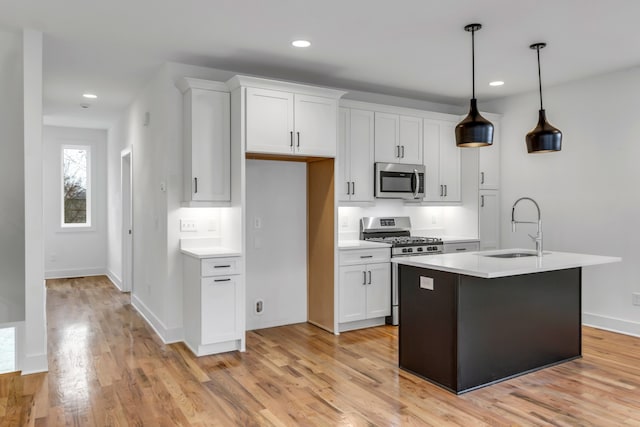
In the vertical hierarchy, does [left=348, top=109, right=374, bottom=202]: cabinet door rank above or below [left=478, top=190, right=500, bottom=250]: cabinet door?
above

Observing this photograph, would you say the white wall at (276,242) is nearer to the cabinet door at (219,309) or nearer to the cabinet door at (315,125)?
the cabinet door at (315,125)

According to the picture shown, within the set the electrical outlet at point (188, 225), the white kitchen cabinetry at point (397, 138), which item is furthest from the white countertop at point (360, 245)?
the electrical outlet at point (188, 225)

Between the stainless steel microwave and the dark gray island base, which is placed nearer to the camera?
the dark gray island base

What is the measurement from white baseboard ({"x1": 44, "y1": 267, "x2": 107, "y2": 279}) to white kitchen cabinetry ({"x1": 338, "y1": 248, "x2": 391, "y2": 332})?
17.9ft

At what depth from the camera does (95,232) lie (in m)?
8.26

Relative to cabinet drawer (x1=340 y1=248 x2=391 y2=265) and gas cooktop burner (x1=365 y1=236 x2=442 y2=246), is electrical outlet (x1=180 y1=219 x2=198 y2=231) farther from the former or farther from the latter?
gas cooktop burner (x1=365 y1=236 x2=442 y2=246)

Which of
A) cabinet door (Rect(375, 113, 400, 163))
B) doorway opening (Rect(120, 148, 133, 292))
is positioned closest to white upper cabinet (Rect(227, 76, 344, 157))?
cabinet door (Rect(375, 113, 400, 163))

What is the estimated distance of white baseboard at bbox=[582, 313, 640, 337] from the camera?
4590 millimetres

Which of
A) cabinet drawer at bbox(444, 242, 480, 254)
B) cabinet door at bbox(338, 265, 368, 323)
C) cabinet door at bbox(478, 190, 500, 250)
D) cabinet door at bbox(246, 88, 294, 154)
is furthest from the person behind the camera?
cabinet door at bbox(478, 190, 500, 250)

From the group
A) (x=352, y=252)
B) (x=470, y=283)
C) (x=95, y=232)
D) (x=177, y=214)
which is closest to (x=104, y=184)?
(x=95, y=232)

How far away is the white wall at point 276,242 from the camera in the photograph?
4809mm

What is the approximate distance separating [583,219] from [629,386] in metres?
2.11

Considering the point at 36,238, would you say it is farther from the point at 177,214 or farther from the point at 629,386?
the point at 629,386

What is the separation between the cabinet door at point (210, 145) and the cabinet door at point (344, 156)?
119 centimetres
